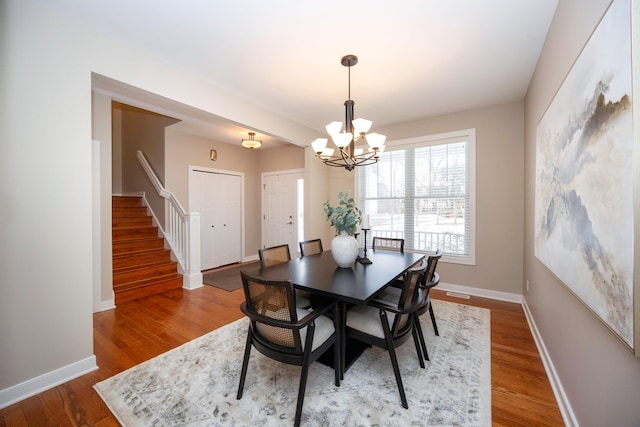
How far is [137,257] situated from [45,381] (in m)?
2.50

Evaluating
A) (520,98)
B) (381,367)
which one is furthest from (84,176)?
(520,98)

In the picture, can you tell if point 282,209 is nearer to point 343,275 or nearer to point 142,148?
point 142,148

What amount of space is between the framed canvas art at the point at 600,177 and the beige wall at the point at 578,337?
10 cm

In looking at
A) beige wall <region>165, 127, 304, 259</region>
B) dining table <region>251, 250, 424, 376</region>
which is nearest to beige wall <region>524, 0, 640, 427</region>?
dining table <region>251, 250, 424, 376</region>

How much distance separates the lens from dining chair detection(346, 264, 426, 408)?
64.6 inches

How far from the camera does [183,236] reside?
13.9ft

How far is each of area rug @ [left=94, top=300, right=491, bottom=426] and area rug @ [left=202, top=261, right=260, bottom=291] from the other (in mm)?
1756

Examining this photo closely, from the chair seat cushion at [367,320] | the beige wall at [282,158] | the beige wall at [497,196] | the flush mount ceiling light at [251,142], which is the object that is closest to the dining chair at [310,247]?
the chair seat cushion at [367,320]

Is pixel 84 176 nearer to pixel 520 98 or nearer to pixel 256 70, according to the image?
pixel 256 70

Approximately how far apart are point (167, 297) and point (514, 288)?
15.5 ft

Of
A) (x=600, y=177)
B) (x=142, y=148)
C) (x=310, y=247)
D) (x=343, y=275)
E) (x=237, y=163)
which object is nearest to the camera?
(x=600, y=177)

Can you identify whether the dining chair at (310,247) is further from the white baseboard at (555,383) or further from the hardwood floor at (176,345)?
the white baseboard at (555,383)

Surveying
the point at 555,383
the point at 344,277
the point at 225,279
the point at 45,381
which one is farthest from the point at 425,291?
the point at 225,279

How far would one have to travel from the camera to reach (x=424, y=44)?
223cm
